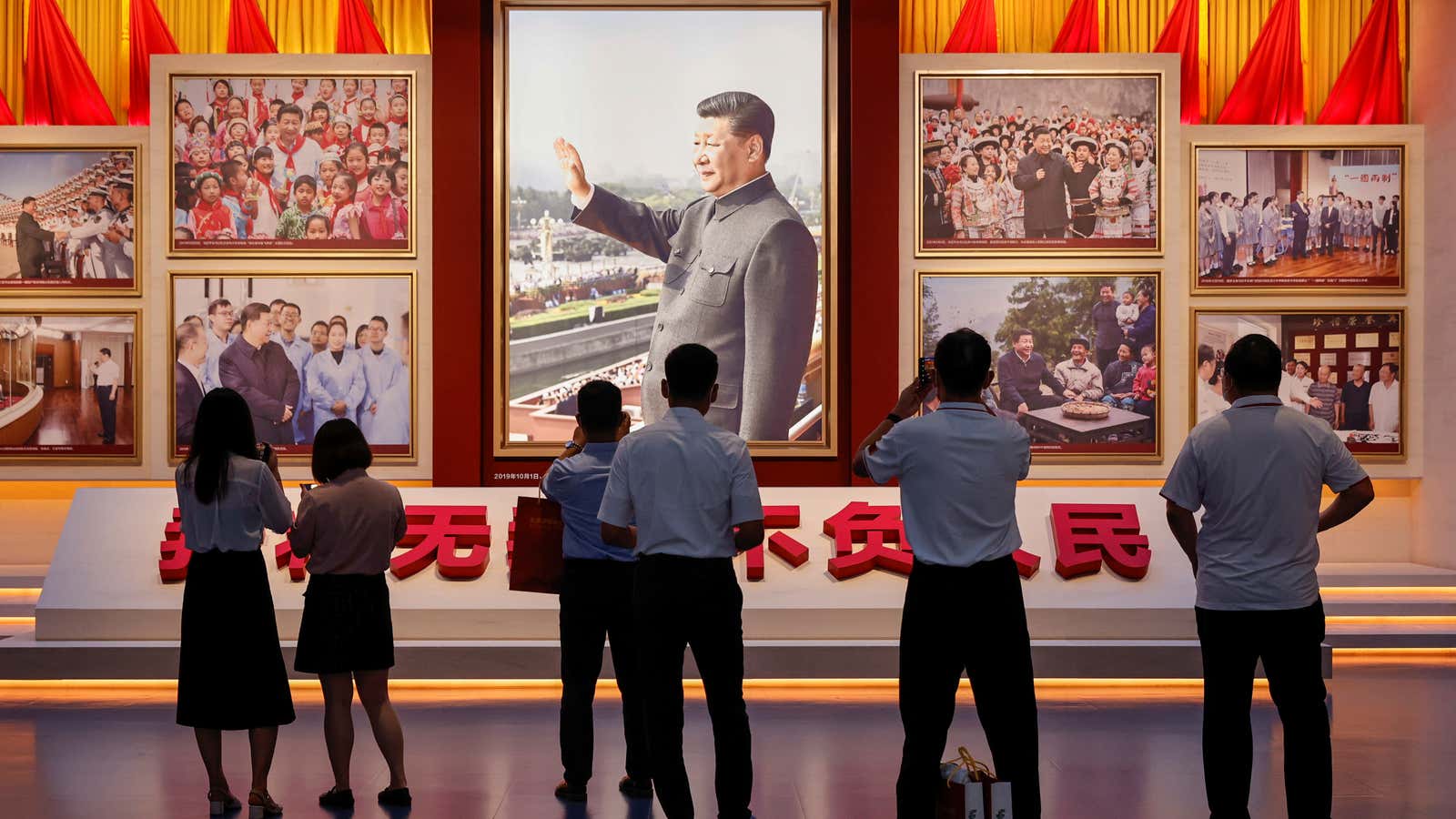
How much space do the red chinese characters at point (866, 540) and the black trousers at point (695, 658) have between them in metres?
3.28

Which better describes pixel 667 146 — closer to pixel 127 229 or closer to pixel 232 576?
pixel 127 229

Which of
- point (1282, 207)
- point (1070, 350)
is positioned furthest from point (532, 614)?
point (1282, 207)

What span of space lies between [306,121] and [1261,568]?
8.28 meters

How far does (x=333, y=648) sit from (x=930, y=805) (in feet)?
7.00

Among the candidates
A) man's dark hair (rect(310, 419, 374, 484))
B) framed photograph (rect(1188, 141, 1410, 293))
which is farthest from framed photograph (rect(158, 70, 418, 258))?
framed photograph (rect(1188, 141, 1410, 293))

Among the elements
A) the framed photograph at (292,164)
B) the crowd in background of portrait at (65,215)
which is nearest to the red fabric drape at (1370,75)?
the framed photograph at (292,164)

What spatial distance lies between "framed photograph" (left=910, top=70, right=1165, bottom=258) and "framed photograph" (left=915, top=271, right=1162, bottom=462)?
28 centimetres

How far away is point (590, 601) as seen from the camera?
14.6 feet

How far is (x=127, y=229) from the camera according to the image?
10.1 m

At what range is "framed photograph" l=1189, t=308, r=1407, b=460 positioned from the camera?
1020 centimetres

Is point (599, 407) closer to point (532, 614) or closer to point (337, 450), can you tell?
point (337, 450)

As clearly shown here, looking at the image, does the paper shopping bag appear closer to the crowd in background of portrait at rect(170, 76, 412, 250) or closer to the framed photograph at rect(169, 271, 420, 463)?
the framed photograph at rect(169, 271, 420, 463)

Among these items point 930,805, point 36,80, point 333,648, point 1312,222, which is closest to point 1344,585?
point 1312,222

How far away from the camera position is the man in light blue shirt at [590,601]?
4.43 metres
